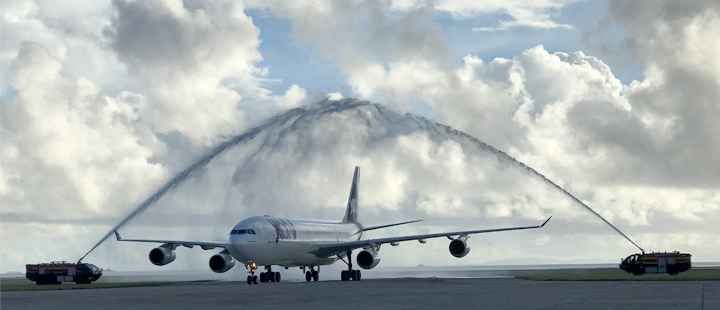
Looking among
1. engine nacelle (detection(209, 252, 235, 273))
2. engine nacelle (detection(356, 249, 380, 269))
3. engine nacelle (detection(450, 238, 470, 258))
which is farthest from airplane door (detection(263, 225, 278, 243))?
engine nacelle (detection(450, 238, 470, 258))

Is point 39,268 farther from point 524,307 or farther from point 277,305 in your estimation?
point 524,307

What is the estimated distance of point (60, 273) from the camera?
5506 cm

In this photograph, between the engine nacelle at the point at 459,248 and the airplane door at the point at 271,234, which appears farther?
the engine nacelle at the point at 459,248

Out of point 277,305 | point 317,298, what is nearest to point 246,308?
point 277,305

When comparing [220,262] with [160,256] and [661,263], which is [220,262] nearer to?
[160,256]

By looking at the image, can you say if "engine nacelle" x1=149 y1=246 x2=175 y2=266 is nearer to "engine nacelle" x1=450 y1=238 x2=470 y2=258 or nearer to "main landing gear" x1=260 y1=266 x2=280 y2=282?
"main landing gear" x1=260 y1=266 x2=280 y2=282

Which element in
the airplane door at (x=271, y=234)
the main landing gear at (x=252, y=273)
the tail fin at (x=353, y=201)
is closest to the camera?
the main landing gear at (x=252, y=273)

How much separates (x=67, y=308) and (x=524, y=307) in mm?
15543

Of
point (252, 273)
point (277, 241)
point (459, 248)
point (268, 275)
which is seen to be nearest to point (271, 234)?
point (277, 241)

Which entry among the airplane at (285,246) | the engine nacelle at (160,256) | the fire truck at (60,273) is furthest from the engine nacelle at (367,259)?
the fire truck at (60,273)

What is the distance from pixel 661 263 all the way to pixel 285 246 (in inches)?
1167

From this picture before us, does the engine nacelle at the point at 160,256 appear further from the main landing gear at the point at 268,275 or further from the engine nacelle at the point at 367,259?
the engine nacelle at the point at 367,259

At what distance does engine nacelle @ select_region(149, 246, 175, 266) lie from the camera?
5584 centimetres

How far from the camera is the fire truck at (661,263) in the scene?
59.6 m
